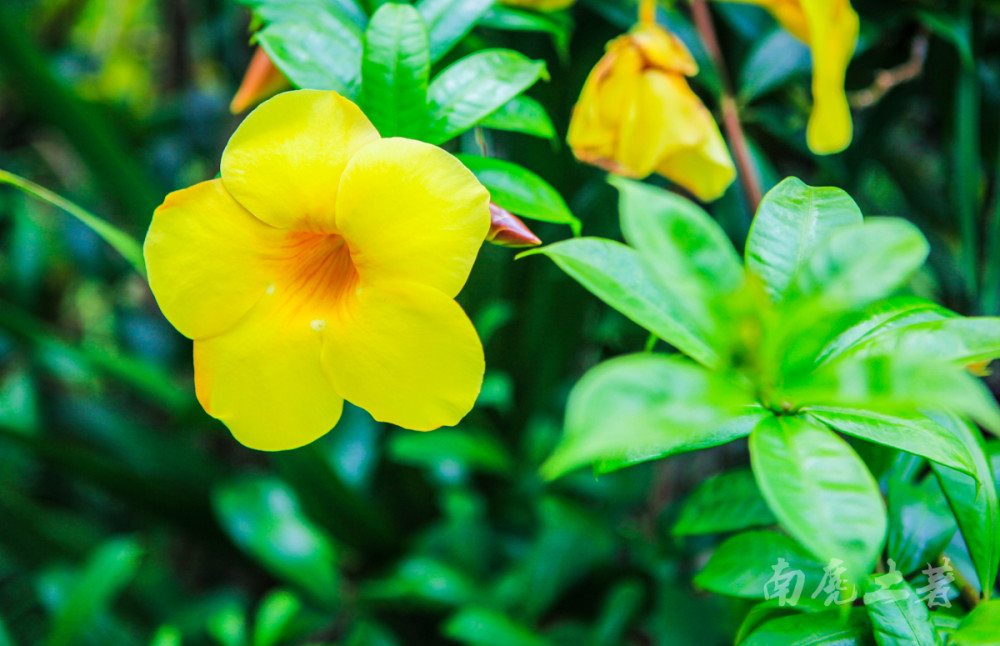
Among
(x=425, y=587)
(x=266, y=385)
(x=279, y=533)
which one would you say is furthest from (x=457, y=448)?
Answer: (x=266, y=385)

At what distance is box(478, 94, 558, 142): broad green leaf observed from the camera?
0.37 metres

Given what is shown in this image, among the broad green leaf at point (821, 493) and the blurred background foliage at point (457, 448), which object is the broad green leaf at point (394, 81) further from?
the broad green leaf at point (821, 493)

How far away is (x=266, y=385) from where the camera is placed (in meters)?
0.33

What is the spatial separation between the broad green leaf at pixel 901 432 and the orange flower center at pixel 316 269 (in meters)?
0.27

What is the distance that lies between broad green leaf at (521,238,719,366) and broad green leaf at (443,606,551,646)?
16.8 inches

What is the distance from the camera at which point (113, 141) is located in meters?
0.91

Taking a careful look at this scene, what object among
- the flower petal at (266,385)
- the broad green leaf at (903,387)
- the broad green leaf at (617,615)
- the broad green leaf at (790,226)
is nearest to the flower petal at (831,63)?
the broad green leaf at (790,226)

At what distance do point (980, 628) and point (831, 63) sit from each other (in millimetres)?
366

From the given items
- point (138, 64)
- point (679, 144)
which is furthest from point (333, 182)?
point (138, 64)

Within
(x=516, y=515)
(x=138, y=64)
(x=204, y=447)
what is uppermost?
(x=138, y=64)

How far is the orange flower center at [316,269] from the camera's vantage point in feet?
1.19

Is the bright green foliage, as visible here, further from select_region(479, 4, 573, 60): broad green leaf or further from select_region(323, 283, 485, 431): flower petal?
select_region(479, 4, 573, 60): broad green leaf

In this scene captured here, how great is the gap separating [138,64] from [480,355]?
1857 millimetres

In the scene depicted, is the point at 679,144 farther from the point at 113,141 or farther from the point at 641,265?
the point at 113,141
